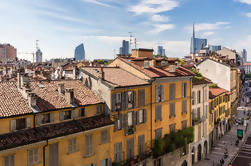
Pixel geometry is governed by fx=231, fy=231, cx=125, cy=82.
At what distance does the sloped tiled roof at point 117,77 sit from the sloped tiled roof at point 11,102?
8.66 metres

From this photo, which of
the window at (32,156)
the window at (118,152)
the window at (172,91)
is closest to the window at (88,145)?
the window at (118,152)

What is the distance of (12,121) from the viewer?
18.2 metres

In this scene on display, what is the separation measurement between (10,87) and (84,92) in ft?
24.1

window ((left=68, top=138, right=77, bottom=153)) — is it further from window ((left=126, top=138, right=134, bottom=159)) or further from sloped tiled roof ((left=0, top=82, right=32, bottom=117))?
window ((left=126, top=138, right=134, bottom=159))

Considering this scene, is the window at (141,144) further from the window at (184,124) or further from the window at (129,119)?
the window at (184,124)

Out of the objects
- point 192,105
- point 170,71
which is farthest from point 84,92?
point 192,105

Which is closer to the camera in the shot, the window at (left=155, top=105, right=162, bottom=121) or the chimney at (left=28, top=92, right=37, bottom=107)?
the chimney at (left=28, top=92, right=37, bottom=107)

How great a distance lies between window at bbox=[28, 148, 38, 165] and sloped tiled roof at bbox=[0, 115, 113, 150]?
3.65 feet

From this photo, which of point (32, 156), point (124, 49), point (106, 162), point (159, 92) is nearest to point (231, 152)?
point (159, 92)

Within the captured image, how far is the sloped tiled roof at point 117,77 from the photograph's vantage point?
26217mm

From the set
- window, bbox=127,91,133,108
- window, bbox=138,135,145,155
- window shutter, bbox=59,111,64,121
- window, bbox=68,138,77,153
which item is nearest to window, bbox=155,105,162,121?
window, bbox=138,135,145,155

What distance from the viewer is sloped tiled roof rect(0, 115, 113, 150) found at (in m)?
17.2

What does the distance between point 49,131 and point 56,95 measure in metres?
4.40

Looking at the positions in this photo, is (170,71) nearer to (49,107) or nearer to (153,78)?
(153,78)
